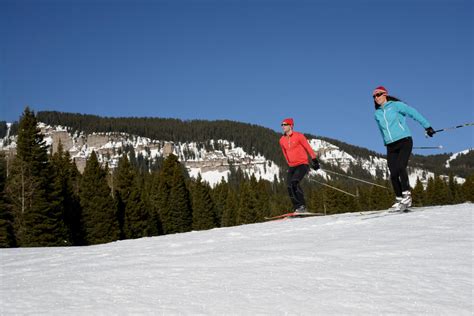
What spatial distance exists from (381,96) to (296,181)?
3256 mm

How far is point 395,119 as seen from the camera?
367 inches

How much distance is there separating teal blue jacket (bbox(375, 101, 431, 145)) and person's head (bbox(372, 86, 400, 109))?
0.13m

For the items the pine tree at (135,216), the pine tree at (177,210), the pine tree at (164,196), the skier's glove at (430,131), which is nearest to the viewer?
the skier's glove at (430,131)

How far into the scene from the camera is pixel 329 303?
3262 millimetres

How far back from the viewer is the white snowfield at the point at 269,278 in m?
3.23

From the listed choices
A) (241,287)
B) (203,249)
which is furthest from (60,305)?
(203,249)

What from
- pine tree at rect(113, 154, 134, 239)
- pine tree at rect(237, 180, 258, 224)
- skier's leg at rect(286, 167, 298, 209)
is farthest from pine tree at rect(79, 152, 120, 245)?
skier's leg at rect(286, 167, 298, 209)

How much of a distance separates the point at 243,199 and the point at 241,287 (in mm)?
55787

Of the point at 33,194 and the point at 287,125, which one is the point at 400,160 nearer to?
the point at 287,125

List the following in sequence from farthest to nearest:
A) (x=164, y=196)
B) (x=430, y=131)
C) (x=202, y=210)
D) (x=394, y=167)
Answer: (x=202, y=210) → (x=164, y=196) → (x=394, y=167) → (x=430, y=131)

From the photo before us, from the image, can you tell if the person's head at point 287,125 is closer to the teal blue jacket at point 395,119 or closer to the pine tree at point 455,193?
the teal blue jacket at point 395,119

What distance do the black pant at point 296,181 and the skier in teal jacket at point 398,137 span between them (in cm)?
262

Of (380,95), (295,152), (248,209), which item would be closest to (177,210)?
(248,209)

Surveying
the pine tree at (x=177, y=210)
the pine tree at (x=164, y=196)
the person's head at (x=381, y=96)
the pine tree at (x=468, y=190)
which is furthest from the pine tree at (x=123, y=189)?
the pine tree at (x=468, y=190)
